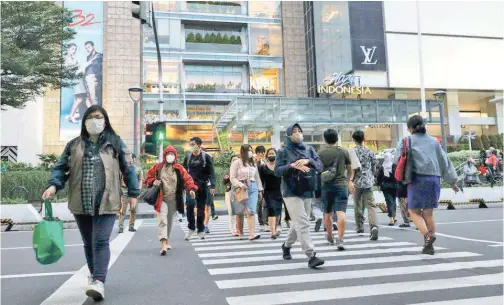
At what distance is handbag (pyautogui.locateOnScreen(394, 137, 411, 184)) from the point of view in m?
5.98

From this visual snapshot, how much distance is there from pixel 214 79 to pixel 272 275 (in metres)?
35.5

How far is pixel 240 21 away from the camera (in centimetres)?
3988

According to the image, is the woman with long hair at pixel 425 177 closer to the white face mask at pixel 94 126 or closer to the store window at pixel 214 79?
the white face mask at pixel 94 126

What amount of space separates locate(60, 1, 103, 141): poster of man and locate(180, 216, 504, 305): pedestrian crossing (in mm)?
Result: 31578

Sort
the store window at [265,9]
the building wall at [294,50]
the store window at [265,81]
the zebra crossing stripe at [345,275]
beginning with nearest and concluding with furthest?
the zebra crossing stripe at [345,275]
the store window at [265,81]
the building wall at [294,50]
the store window at [265,9]

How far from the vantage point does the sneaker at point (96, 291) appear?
12.5 feet

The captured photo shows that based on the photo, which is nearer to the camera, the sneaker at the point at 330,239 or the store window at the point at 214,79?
the sneaker at the point at 330,239

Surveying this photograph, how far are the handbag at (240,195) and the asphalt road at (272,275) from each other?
0.87m

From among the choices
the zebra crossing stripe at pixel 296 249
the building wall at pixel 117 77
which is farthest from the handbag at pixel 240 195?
the building wall at pixel 117 77

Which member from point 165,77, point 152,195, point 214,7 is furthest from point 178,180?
point 214,7

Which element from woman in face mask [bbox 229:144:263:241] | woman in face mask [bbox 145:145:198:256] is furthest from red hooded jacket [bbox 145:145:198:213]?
woman in face mask [bbox 229:144:263:241]

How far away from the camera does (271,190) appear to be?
8414 millimetres

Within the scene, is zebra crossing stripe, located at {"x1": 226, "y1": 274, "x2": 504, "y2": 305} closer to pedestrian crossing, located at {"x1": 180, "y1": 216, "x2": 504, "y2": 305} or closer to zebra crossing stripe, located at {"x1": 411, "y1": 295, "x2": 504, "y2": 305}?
pedestrian crossing, located at {"x1": 180, "y1": 216, "x2": 504, "y2": 305}

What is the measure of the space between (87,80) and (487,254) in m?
34.9
